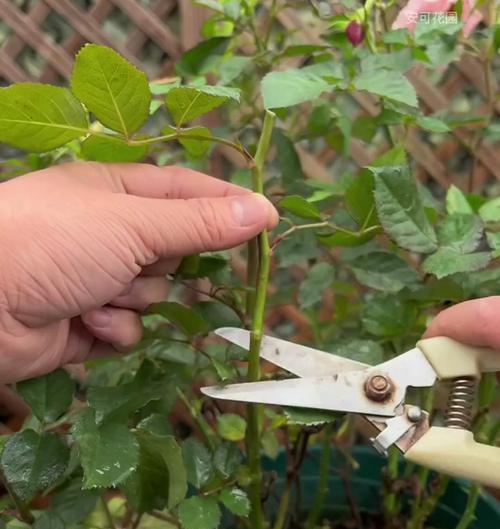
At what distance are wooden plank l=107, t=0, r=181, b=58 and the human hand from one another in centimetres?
51

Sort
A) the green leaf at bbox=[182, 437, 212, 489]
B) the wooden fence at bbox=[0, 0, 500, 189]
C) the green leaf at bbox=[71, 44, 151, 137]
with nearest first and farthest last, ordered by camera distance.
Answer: the green leaf at bbox=[71, 44, 151, 137] → the green leaf at bbox=[182, 437, 212, 489] → the wooden fence at bbox=[0, 0, 500, 189]

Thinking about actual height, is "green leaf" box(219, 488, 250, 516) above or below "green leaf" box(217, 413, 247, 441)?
above

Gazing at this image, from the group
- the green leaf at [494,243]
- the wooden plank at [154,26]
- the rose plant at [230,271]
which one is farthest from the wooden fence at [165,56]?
the green leaf at [494,243]

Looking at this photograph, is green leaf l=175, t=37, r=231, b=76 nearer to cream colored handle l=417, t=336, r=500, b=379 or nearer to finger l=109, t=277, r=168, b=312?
finger l=109, t=277, r=168, b=312

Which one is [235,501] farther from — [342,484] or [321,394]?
[342,484]

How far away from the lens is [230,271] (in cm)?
54

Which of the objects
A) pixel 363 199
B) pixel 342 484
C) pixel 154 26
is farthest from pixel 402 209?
pixel 154 26

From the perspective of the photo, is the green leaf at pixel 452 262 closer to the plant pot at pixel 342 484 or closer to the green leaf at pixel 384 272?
the green leaf at pixel 384 272

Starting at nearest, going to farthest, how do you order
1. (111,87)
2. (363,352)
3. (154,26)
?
1. (111,87)
2. (363,352)
3. (154,26)

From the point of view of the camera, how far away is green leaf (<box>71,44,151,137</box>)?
14.7 inches

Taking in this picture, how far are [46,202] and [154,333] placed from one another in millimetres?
161

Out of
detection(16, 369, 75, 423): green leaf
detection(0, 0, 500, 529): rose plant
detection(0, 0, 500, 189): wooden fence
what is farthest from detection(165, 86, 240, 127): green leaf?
detection(0, 0, 500, 189): wooden fence

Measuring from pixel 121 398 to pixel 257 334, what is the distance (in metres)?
0.10

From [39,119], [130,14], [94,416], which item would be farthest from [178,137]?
[130,14]
